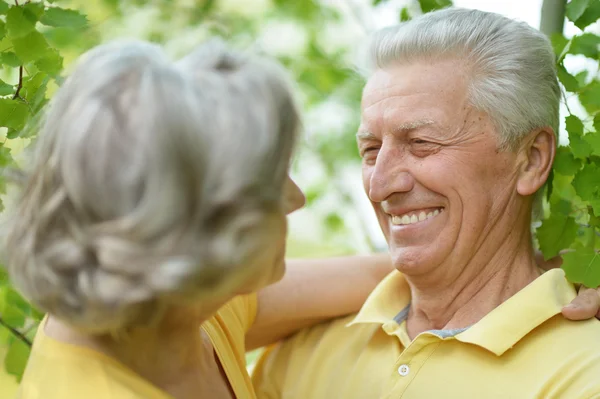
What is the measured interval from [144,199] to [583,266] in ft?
4.58

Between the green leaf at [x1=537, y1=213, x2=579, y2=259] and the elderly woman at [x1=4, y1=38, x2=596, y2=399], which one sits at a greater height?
the elderly woman at [x1=4, y1=38, x2=596, y2=399]

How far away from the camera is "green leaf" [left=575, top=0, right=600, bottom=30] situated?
226 centimetres

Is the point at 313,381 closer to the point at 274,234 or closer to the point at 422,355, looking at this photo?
the point at 422,355

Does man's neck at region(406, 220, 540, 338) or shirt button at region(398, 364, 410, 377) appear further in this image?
man's neck at region(406, 220, 540, 338)

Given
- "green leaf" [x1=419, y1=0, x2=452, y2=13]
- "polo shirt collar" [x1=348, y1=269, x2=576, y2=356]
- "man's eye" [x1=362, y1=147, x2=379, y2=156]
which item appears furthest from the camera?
"green leaf" [x1=419, y1=0, x2=452, y2=13]

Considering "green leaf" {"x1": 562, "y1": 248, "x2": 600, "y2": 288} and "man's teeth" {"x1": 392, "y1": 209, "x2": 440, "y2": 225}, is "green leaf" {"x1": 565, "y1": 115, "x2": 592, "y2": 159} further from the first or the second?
"man's teeth" {"x1": 392, "y1": 209, "x2": 440, "y2": 225}

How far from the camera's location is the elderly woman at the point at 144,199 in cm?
131

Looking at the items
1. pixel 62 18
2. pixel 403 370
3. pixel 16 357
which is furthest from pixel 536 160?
pixel 16 357

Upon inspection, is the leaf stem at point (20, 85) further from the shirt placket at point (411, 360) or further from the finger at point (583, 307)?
the finger at point (583, 307)

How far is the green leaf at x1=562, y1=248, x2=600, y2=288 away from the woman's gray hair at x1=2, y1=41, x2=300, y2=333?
1.10 m

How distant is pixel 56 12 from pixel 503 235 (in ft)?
4.77

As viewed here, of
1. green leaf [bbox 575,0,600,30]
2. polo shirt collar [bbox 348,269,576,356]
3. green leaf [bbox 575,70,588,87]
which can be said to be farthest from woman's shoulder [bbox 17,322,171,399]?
green leaf [bbox 575,70,588,87]

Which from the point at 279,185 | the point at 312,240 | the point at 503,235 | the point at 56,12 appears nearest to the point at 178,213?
the point at 279,185

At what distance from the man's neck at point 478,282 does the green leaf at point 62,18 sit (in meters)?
1.26
